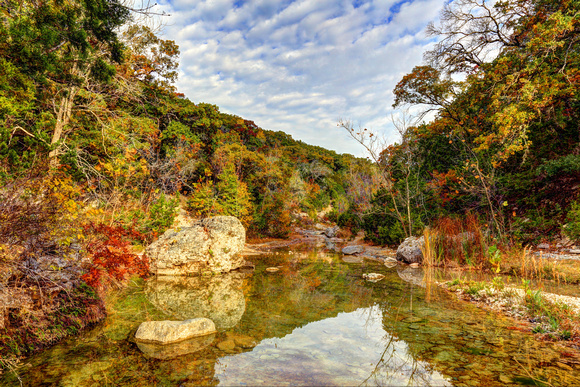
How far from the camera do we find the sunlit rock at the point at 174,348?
3.60m

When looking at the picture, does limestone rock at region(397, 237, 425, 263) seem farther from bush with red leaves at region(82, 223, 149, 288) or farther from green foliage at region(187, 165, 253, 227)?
bush with red leaves at region(82, 223, 149, 288)

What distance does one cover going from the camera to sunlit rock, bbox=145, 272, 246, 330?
526 cm

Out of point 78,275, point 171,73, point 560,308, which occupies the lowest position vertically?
point 560,308

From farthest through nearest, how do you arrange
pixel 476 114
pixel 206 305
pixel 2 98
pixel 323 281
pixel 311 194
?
pixel 311 194
pixel 476 114
pixel 323 281
pixel 206 305
pixel 2 98

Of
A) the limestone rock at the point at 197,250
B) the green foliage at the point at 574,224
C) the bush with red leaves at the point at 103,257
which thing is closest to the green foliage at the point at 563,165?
the green foliage at the point at 574,224

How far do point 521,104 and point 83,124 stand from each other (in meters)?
13.6

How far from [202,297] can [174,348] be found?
2800mm

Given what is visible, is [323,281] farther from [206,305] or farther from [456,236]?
[456,236]

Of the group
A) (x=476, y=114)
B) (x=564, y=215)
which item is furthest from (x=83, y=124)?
(x=564, y=215)

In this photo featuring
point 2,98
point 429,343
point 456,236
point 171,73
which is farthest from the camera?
point 171,73

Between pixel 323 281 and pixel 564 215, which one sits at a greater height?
pixel 564 215

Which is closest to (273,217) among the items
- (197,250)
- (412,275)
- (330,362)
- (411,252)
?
(197,250)

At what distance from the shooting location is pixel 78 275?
4320mm

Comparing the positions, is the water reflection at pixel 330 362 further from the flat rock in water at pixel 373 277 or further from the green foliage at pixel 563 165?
the green foliage at pixel 563 165
